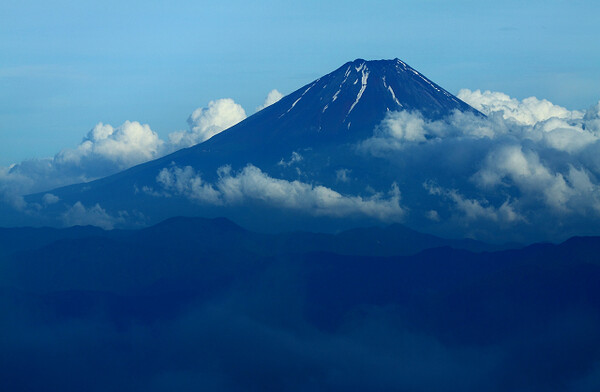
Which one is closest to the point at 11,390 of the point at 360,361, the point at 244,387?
the point at 244,387

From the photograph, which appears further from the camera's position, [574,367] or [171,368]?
[171,368]

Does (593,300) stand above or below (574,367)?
above

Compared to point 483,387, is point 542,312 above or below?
above

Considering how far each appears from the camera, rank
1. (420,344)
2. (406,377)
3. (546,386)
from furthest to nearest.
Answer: (420,344)
(406,377)
(546,386)

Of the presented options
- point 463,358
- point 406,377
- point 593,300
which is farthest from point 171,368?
point 593,300

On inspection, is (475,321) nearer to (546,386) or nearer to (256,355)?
(546,386)

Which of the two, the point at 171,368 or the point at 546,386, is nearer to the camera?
the point at 546,386

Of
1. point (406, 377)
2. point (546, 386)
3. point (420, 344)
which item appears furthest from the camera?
point (420, 344)

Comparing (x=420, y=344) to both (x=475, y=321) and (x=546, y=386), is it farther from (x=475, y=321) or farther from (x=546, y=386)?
(x=546, y=386)
